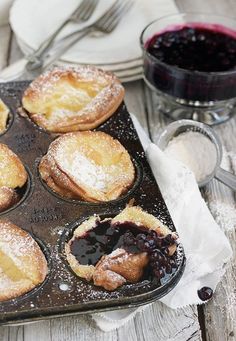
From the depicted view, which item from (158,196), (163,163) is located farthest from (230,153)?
(158,196)

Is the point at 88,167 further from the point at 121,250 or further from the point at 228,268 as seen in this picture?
the point at 228,268

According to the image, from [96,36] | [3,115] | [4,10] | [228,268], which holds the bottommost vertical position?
[228,268]

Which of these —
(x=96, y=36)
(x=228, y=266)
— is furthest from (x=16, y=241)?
(x=96, y=36)

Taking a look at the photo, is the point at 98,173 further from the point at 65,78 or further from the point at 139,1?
the point at 139,1

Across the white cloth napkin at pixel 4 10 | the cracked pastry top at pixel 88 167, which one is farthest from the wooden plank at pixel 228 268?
the white cloth napkin at pixel 4 10

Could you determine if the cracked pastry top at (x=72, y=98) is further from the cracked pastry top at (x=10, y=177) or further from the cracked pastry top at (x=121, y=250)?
the cracked pastry top at (x=121, y=250)

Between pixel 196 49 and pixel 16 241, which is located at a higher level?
pixel 16 241

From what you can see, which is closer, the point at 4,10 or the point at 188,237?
the point at 188,237
